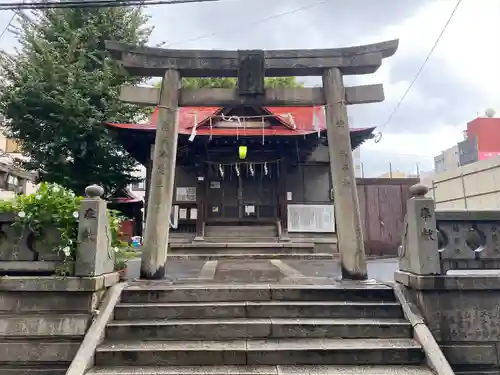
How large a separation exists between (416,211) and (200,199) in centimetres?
1067

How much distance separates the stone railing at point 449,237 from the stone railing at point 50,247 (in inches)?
184

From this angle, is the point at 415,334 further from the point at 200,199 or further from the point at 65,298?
the point at 200,199

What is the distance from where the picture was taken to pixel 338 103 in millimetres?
7156

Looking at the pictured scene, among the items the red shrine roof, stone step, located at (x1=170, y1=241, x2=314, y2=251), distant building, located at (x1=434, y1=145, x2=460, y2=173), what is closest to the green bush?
stone step, located at (x1=170, y1=241, x2=314, y2=251)

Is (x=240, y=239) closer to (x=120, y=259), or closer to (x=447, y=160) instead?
(x=120, y=259)

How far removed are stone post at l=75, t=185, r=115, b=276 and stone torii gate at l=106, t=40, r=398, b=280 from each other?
1.68 metres

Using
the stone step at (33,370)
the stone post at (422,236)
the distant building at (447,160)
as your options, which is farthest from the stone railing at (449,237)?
the distant building at (447,160)

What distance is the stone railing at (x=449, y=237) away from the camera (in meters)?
5.15

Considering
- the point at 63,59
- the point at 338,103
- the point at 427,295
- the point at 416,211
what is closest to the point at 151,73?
the point at 338,103

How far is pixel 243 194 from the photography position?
15.3m

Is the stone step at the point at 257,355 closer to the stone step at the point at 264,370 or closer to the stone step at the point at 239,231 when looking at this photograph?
the stone step at the point at 264,370

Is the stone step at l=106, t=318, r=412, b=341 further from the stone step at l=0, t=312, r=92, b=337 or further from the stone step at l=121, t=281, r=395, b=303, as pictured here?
the stone step at l=121, t=281, r=395, b=303

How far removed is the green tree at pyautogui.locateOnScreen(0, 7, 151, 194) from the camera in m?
14.5

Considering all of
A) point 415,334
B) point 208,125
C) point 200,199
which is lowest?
point 415,334
